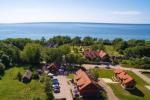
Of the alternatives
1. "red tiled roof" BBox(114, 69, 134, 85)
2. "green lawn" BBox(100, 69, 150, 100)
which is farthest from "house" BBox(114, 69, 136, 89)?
"green lawn" BBox(100, 69, 150, 100)

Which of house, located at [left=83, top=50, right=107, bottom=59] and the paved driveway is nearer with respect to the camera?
the paved driveway

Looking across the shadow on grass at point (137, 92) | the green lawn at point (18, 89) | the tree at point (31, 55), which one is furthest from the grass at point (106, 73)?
the tree at point (31, 55)

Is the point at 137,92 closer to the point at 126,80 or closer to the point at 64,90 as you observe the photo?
the point at 126,80

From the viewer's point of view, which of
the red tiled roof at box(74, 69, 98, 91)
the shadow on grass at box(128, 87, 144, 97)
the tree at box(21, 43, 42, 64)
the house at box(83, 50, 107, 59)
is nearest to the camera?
the red tiled roof at box(74, 69, 98, 91)

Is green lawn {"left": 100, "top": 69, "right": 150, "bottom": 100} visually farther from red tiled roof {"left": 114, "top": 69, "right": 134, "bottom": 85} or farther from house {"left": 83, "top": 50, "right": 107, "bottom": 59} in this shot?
house {"left": 83, "top": 50, "right": 107, "bottom": 59}

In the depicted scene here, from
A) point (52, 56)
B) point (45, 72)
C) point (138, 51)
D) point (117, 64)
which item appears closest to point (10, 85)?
point (45, 72)

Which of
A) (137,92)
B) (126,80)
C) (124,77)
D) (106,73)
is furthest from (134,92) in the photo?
(106,73)

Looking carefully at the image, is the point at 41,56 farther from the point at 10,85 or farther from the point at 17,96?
the point at 17,96

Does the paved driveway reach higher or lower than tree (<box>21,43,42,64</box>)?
lower

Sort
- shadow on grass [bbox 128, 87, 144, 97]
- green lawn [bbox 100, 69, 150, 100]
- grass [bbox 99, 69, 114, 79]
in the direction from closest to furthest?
1. green lawn [bbox 100, 69, 150, 100]
2. shadow on grass [bbox 128, 87, 144, 97]
3. grass [bbox 99, 69, 114, 79]
